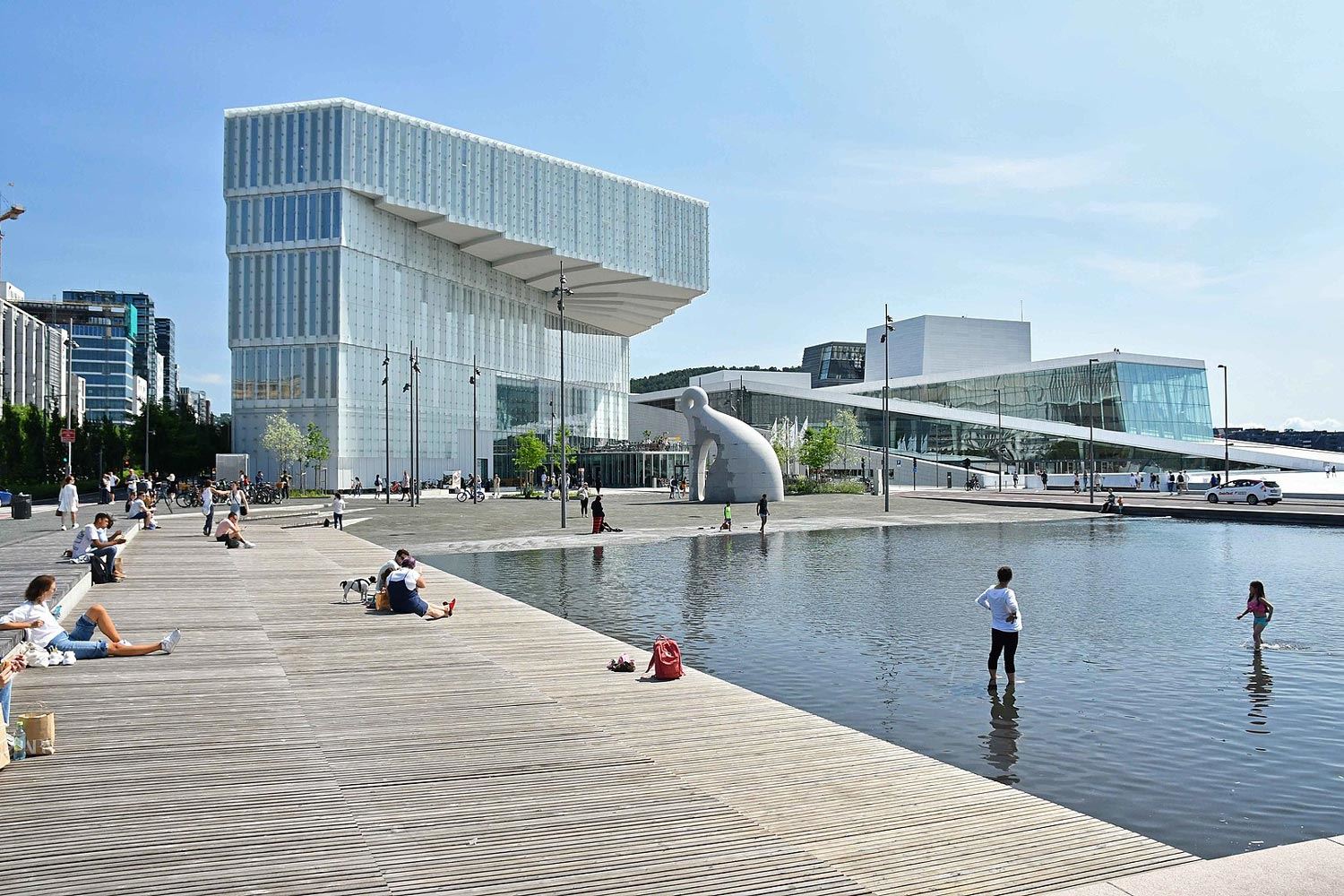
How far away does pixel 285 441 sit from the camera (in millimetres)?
80750

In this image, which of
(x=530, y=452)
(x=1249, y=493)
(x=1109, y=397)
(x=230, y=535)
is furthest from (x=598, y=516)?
(x=1109, y=397)

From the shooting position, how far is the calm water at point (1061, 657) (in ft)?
27.9

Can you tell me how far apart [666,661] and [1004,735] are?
3465mm

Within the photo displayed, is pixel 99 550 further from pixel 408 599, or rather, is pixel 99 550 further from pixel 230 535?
pixel 230 535

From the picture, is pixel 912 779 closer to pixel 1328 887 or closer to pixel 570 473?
pixel 1328 887

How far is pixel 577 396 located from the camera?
385 feet

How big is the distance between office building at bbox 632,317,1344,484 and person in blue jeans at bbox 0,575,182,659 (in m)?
85.3

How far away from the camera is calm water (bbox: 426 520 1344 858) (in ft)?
27.9

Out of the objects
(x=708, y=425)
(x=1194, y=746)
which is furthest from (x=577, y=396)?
(x=1194, y=746)

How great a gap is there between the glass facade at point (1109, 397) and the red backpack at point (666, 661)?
101 meters

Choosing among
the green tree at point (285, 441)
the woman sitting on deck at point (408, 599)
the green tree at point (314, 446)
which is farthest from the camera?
the green tree at point (314, 446)

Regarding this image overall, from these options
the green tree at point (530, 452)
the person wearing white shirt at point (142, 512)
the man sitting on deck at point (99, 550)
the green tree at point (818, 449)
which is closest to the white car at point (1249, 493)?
the green tree at point (818, 449)

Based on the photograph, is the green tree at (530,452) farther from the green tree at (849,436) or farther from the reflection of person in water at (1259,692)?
the reflection of person in water at (1259,692)

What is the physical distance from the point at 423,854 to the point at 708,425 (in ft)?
163
